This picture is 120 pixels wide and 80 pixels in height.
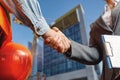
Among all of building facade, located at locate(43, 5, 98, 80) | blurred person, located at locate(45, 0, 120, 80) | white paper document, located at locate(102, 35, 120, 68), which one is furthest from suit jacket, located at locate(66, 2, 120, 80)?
building facade, located at locate(43, 5, 98, 80)

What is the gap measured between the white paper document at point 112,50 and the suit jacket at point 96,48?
0.55ft

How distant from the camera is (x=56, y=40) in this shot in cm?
74

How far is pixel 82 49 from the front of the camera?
83cm

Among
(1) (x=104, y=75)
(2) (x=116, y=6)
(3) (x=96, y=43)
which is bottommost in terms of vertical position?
(1) (x=104, y=75)

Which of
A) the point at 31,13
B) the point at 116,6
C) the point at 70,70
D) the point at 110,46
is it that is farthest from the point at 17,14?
the point at 70,70

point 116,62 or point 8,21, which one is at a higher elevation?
point 8,21

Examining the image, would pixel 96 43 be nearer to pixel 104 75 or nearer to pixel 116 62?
pixel 104 75

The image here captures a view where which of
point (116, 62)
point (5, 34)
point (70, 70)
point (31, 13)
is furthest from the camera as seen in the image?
point (70, 70)

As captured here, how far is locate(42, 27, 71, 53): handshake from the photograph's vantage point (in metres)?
0.73

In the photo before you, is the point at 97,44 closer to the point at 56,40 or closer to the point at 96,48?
the point at 96,48

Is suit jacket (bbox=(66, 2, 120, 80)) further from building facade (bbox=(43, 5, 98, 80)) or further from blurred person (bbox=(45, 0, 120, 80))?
building facade (bbox=(43, 5, 98, 80))

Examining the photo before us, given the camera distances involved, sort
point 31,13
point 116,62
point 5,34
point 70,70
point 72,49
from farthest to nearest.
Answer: point 70,70
point 5,34
point 72,49
point 31,13
point 116,62

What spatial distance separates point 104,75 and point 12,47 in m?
0.40

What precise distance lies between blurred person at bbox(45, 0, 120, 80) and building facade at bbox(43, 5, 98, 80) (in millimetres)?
14861
